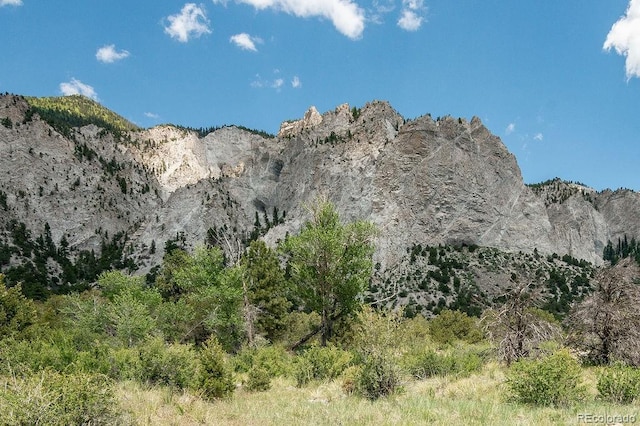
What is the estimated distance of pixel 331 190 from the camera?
351 feet

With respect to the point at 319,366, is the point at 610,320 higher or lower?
higher

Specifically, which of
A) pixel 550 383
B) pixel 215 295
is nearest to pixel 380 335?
pixel 550 383

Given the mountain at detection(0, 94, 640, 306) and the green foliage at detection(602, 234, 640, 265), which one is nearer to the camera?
the mountain at detection(0, 94, 640, 306)

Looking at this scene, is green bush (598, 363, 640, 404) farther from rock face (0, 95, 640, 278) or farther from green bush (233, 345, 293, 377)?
rock face (0, 95, 640, 278)

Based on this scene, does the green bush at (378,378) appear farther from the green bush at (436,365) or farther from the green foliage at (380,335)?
the green bush at (436,365)

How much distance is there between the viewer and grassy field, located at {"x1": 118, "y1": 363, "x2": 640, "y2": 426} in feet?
28.0

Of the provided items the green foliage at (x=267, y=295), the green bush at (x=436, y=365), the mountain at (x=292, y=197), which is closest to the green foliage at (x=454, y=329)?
the green foliage at (x=267, y=295)

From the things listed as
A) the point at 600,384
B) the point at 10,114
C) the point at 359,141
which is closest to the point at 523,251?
the point at 359,141

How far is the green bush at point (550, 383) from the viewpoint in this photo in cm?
1045

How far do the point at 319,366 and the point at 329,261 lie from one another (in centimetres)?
886

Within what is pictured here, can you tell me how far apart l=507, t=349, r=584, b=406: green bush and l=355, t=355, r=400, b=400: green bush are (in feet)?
10.0

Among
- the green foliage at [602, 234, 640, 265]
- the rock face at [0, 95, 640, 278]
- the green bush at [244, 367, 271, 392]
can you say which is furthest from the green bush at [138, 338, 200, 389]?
the green foliage at [602, 234, 640, 265]

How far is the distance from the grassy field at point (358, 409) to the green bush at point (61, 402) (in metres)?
0.75

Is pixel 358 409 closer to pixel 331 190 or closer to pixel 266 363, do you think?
pixel 266 363
